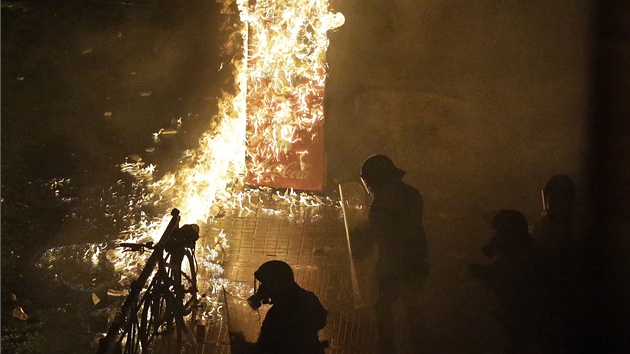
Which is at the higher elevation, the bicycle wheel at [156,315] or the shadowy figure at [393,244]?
the shadowy figure at [393,244]

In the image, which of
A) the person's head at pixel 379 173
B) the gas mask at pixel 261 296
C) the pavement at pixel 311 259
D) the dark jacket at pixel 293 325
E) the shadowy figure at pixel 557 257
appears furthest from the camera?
the pavement at pixel 311 259

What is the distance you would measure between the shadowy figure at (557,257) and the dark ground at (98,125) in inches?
30.4

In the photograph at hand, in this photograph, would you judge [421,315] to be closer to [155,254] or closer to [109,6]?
[155,254]

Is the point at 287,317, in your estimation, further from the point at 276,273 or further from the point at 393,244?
the point at 393,244

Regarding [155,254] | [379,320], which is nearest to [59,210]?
[155,254]

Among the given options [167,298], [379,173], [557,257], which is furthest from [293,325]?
[557,257]

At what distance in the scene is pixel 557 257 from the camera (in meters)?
5.24

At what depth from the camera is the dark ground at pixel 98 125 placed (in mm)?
7461

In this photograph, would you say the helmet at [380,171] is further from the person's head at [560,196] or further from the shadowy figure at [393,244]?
the person's head at [560,196]

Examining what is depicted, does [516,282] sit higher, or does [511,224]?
[511,224]

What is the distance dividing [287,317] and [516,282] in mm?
1809

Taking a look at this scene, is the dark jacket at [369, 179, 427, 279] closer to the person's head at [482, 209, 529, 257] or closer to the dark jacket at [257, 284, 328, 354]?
the person's head at [482, 209, 529, 257]

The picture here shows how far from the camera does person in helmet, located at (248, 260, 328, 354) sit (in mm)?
4590

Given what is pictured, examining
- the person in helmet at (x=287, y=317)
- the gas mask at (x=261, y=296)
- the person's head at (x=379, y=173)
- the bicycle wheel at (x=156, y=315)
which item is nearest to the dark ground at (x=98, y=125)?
the bicycle wheel at (x=156, y=315)
